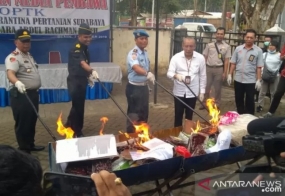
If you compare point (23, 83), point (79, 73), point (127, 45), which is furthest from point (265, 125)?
point (127, 45)

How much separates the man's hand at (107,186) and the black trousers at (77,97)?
419 cm

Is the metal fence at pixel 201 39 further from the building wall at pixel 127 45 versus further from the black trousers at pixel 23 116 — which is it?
the black trousers at pixel 23 116

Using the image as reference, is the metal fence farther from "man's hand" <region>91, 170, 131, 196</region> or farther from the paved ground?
"man's hand" <region>91, 170, 131, 196</region>

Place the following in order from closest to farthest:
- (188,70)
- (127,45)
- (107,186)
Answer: (107,186) → (188,70) → (127,45)

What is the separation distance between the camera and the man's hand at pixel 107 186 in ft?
4.35

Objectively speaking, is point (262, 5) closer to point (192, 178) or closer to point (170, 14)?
point (192, 178)

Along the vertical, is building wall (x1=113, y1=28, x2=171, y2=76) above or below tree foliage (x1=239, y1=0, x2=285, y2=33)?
below

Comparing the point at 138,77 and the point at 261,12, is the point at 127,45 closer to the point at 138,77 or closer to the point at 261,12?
the point at 261,12

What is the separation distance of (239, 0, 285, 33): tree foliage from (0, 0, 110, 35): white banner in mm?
4403

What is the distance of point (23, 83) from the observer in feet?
15.4

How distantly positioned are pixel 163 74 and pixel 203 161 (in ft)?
29.4

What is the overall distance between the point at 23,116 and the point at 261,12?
8113mm

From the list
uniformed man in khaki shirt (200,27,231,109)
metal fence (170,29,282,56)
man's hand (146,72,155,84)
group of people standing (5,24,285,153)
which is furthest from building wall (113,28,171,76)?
man's hand (146,72,155,84)

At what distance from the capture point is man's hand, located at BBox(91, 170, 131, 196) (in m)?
Result: 1.33
